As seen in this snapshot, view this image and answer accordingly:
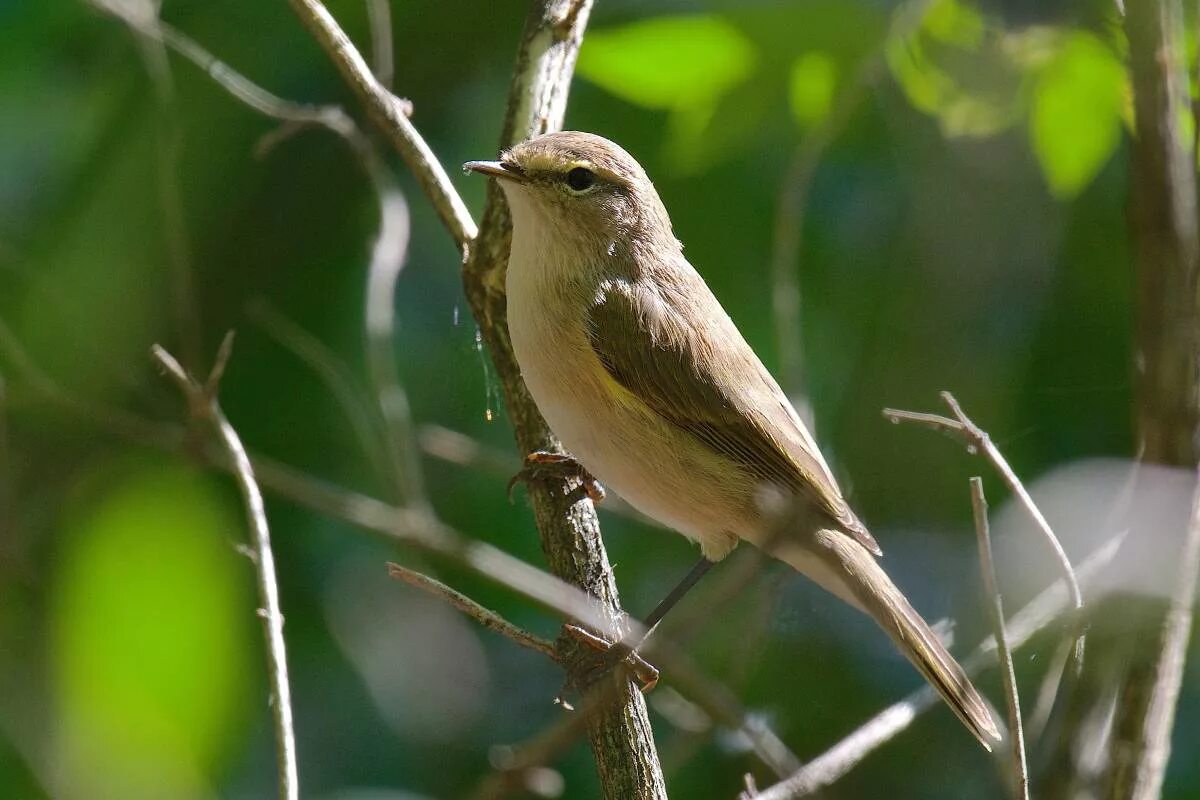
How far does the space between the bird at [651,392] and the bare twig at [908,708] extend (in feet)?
0.50

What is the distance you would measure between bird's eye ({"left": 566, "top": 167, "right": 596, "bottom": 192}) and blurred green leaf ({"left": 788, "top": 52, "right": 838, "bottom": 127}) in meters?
0.56

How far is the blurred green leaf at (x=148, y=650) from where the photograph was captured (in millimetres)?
2883

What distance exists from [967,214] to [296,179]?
2.53 m

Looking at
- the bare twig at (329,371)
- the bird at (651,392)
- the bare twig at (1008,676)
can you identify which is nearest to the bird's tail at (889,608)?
Result: the bird at (651,392)

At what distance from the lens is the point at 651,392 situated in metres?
3.27

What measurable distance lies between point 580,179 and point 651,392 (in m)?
Answer: 0.61

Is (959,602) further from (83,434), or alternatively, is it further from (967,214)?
(83,434)

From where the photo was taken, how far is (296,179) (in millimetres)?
5000

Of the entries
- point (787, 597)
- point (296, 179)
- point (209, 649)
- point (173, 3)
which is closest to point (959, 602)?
point (787, 597)

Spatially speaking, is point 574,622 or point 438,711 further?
point 438,711

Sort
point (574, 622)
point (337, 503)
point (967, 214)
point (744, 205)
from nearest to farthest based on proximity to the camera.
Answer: point (574, 622) < point (337, 503) < point (967, 214) < point (744, 205)

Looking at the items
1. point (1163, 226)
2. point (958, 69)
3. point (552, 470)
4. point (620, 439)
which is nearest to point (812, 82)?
point (958, 69)

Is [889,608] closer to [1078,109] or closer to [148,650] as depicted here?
[1078,109]

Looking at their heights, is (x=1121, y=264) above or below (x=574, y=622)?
above
